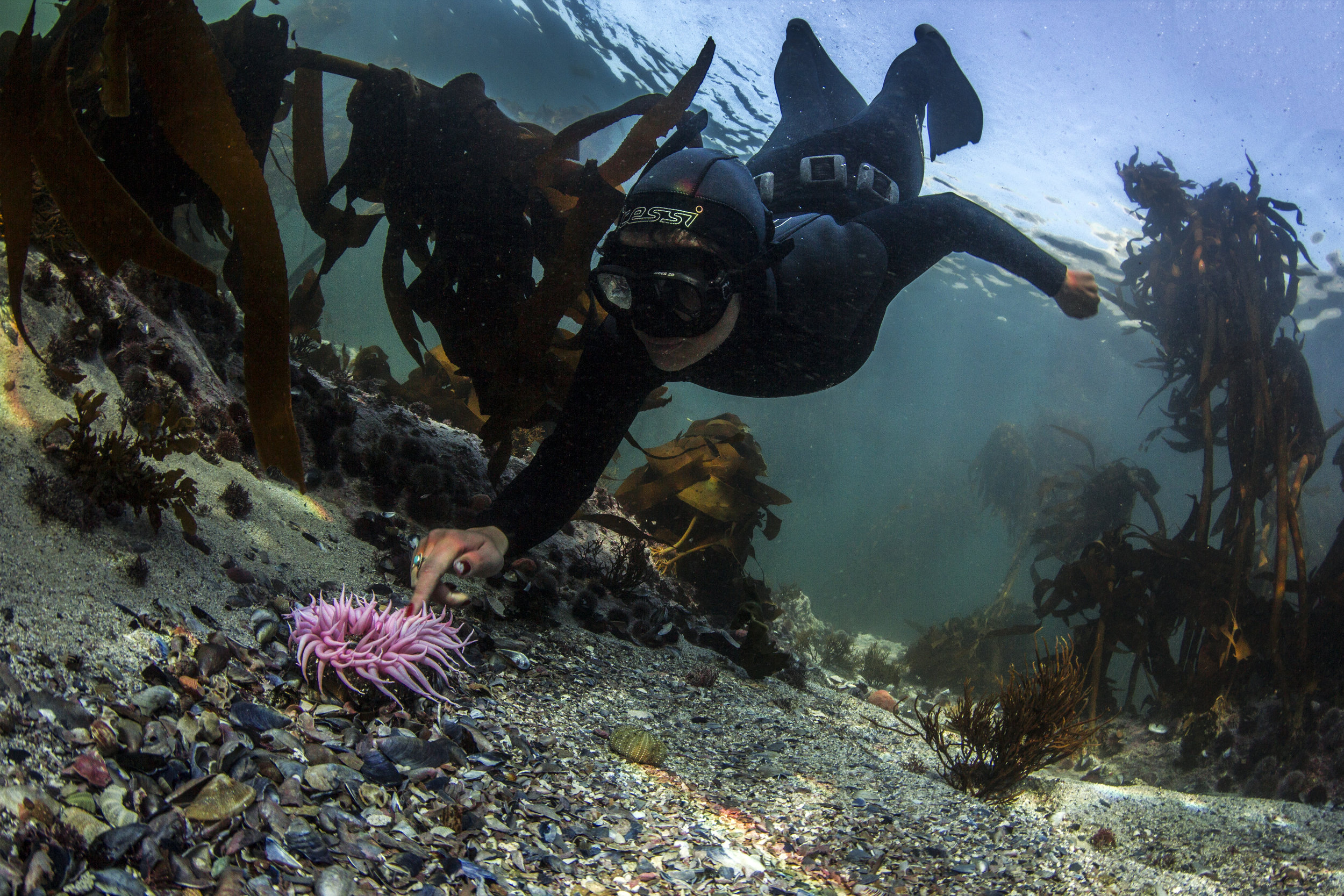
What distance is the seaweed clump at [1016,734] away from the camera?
3404 mm

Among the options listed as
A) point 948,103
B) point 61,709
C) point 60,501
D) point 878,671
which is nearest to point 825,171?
point 948,103

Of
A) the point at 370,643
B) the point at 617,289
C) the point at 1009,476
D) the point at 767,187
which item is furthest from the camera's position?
the point at 1009,476

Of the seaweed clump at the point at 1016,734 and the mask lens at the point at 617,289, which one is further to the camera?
the seaweed clump at the point at 1016,734

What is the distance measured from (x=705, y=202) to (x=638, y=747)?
236cm

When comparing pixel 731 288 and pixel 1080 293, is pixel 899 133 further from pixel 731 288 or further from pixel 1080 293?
pixel 731 288

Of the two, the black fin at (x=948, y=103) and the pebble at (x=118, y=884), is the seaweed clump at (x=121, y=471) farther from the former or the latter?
the black fin at (x=948, y=103)

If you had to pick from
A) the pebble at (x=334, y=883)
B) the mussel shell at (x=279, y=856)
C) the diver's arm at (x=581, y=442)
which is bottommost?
the mussel shell at (x=279, y=856)

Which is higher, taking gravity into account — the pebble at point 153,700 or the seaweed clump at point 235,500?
the seaweed clump at point 235,500

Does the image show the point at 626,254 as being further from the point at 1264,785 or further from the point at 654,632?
the point at 1264,785

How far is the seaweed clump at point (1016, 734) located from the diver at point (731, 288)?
2142mm

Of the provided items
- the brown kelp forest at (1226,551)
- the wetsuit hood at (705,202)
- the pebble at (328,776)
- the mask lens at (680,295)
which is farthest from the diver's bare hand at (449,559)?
the brown kelp forest at (1226,551)

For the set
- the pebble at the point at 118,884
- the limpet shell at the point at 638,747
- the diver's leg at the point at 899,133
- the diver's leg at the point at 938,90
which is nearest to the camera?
→ the pebble at the point at 118,884

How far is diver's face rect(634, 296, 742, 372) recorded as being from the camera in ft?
9.50

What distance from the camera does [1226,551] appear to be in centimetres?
589
